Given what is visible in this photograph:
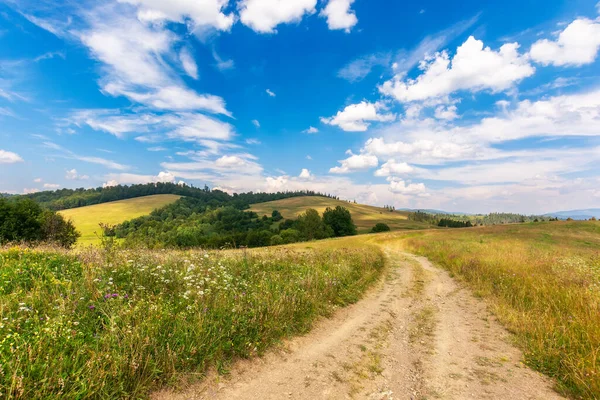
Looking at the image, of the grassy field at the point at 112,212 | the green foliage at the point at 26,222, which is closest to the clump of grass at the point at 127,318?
the green foliage at the point at 26,222

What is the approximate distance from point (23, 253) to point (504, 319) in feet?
47.9

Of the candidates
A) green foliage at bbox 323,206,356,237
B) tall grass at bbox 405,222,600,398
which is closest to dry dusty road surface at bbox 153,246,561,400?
tall grass at bbox 405,222,600,398

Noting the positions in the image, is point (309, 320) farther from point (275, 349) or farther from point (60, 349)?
point (60, 349)

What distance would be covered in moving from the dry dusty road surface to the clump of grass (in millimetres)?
436

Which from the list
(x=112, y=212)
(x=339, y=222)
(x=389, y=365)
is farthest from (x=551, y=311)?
(x=112, y=212)

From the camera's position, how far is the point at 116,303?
17.2ft

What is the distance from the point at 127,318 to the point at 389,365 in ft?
16.5

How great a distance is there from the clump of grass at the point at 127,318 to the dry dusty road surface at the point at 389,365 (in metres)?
0.44

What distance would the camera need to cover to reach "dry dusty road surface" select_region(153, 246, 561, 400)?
14.1 ft

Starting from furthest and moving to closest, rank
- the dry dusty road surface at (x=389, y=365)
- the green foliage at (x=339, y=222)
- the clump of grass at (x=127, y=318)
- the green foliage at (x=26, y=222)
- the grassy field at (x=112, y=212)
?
the grassy field at (x=112, y=212)
the green foliage at (x=339, y=222)
the green foliage at (x=26, y=222)
the dry dusty road surface at (x=389, y=365)
the clump of grass at (x=127, y=318)

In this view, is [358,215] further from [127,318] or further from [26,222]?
[127,318]

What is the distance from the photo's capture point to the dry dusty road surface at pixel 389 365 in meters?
4.29

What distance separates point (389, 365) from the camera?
5164mm

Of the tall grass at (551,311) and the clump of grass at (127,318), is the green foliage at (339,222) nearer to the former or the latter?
the tall grass at (551,311)
